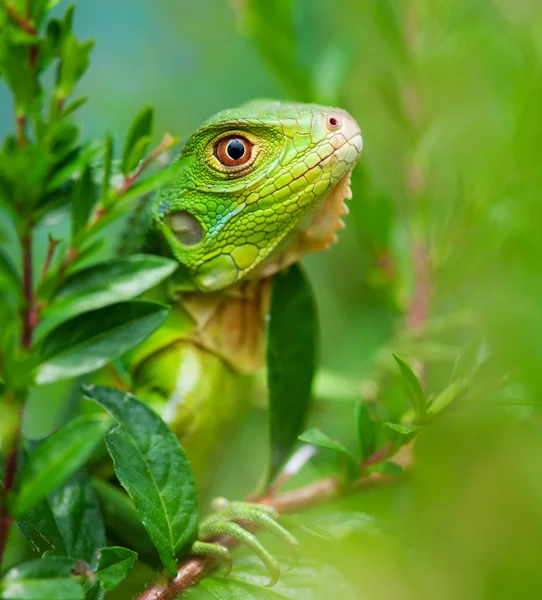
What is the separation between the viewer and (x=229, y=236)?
1.75 m

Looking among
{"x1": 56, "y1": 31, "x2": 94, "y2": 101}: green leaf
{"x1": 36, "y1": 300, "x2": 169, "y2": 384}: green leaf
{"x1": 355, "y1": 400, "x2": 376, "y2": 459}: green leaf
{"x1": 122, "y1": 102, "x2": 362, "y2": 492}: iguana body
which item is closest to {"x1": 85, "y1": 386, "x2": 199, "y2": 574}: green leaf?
{"x1": 36, "y1": 300, "x2": 169, "y2": 384}: green leaf

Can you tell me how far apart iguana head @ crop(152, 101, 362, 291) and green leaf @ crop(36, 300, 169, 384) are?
661mm

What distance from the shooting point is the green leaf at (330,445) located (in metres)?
1.17

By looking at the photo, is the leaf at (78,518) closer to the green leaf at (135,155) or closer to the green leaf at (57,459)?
the green leaf at (57,459)

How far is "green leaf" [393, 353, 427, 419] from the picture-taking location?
1108mm

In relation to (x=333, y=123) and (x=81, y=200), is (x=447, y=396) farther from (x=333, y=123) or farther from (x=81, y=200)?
(x=333, y=123)

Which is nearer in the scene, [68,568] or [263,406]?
[68,568]

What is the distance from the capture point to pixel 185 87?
4125 millimetres

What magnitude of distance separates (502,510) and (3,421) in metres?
0.53

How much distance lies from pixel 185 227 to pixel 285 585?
866mm

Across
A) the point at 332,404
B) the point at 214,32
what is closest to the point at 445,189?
the point at 332,404

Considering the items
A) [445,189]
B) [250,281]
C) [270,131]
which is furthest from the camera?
[445,189]

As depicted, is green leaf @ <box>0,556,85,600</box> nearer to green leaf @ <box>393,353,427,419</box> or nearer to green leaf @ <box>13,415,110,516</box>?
green leaf @ <box>13,415,110,516</box>

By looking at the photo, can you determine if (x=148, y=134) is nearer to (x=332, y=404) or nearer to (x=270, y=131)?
(x=270, y=131)
